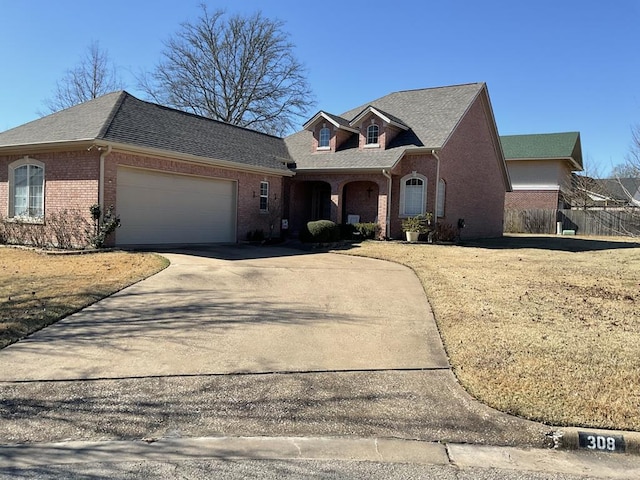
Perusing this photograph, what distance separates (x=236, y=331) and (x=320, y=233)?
12.3m

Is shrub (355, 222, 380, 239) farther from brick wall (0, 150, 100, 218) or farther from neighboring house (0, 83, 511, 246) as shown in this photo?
brick wall (0, 150, 100, 218)

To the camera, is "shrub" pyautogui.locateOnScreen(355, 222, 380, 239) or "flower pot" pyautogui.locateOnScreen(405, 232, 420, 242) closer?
"flower pot" pyautogui.locateOnScreen(405, 232, 420, 242)

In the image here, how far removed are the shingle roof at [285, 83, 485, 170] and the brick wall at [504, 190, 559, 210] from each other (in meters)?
17.0

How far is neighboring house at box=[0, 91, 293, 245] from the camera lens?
49.9 ft

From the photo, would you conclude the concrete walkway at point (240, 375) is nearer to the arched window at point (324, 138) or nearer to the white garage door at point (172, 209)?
the white garage door at point (172, 209)

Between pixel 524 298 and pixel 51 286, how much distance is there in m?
9.13

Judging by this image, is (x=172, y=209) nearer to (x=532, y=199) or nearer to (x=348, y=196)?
(x=348, y=196)

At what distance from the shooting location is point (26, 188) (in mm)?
16906

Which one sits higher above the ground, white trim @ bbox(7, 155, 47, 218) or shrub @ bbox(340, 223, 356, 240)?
white trim @ bbox(7, 155, 47, 218)

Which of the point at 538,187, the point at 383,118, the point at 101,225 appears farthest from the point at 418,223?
the point at 538,187

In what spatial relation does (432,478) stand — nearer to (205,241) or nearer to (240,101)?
(205,241)

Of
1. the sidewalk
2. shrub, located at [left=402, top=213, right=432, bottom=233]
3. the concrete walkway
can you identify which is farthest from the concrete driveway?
shrub, located at [left=402, top=213, right=432, bottom=233]

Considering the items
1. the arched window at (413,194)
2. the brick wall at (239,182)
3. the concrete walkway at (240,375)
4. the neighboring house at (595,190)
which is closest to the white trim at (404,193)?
the arched window at (413,194)

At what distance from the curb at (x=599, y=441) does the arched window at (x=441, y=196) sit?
18.2m
